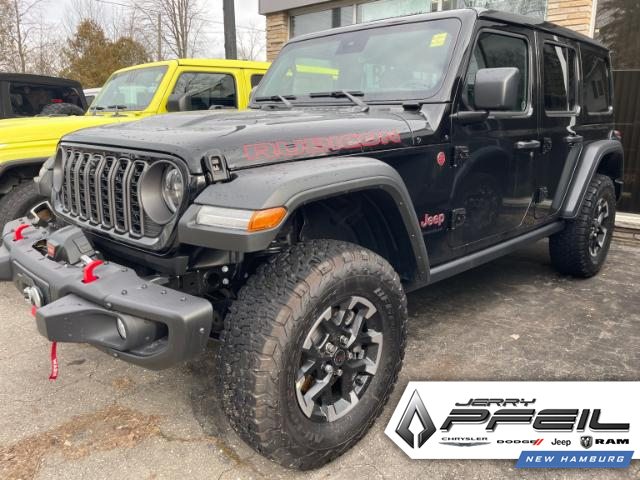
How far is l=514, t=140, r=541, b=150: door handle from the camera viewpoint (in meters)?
3.25

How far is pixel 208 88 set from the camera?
554 centimetres

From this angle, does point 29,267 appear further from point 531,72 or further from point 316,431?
point 531,72

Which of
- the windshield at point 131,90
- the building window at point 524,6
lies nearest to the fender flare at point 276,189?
the windshield at point 131,90

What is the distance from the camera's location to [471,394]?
2.33 metres

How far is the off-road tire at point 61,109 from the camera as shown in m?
5.95

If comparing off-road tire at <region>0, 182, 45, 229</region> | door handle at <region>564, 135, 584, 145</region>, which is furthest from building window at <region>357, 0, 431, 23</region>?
off-road tire at <region>0, 182, 45, 229</region>

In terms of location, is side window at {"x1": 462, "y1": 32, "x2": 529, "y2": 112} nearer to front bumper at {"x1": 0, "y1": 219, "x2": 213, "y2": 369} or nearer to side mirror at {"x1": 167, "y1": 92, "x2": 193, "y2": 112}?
front bumper at {"x1": 0, "y1": 219, "x2": 213, "y2": 369}

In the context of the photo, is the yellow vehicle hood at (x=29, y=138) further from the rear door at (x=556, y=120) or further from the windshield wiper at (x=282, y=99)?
the rear door at (x=556, y=120)

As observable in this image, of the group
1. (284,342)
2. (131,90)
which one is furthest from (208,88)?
(284,342)

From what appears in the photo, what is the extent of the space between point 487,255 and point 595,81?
2310mm

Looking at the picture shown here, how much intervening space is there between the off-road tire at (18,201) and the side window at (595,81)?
4513 mm

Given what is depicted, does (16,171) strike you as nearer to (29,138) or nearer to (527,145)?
(29,138)

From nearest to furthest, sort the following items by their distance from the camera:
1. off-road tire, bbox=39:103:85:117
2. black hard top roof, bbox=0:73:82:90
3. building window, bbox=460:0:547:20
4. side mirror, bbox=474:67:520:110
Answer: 1. side mirror, bbox=474:67:520:110
2. off-road tire, bbox=39:103:85:117
3. black hard top roof, bbox=0:73:82:90
4. building window, bbox=460:0:547:20

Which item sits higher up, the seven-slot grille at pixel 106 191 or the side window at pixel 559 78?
the side window at pixel 559 78
